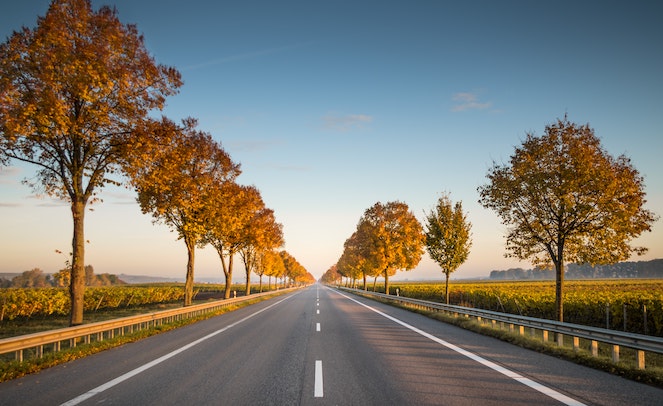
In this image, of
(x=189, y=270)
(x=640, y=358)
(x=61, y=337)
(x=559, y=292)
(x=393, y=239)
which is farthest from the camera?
(x=393, y=239)

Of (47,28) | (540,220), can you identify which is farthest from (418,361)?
(47,28)

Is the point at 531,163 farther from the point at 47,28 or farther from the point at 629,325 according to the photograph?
the point at 47,28

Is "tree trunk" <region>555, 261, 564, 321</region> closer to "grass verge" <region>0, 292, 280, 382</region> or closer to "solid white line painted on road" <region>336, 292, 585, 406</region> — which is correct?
"solid white line painted on road" <region>336, 292, 585, 406</region>

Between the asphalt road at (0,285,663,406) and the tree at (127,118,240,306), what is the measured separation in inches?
230

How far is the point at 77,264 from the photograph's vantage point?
37.8ft

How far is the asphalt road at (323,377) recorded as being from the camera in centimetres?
530

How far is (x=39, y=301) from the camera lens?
21.6 meters

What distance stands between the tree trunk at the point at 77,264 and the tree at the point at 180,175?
1.98m

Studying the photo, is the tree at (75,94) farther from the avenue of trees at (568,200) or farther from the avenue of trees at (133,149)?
the avenue of trees at (568,200)

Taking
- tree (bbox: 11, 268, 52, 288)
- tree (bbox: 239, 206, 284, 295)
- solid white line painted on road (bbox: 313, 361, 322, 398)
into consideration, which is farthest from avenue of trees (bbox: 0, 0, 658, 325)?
tree (bbox: 11, 268, 52, 288)

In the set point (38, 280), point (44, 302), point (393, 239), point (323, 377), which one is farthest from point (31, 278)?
point (323, 377)

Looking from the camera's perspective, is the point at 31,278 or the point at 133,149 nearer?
the point at 133,149

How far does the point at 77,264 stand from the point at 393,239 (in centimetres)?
3173

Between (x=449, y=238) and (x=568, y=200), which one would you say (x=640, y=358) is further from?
(x=449, y=238)
